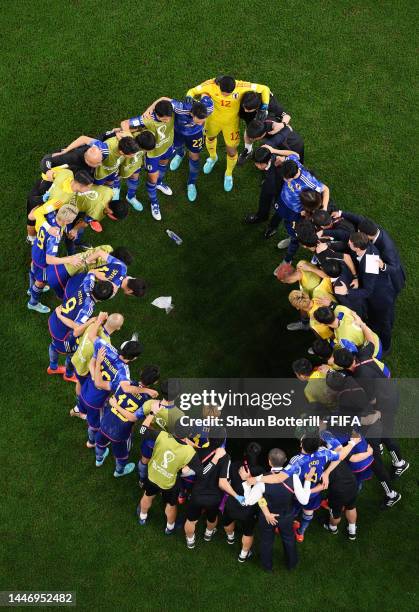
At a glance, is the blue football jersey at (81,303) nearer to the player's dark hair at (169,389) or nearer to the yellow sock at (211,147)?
the player's dark hair at (169,389)

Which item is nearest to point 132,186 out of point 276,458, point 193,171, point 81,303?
point 193,171

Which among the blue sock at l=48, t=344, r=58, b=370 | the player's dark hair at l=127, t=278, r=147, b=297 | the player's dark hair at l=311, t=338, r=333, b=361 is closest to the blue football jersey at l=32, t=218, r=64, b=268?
the player's dark hair at l=127, t=278, r=147, b=297

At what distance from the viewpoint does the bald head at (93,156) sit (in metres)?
→ 9.71

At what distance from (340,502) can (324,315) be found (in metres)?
2.28

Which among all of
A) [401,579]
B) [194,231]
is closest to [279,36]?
[194,231]

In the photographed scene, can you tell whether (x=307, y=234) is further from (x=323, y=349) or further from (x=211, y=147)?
(x=211, y=147)

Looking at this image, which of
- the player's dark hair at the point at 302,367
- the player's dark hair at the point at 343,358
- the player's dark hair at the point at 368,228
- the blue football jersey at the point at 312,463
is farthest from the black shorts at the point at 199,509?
the player's dark hair at the point at 368,228

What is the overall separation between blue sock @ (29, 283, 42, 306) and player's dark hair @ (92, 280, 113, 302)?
5.72 feet

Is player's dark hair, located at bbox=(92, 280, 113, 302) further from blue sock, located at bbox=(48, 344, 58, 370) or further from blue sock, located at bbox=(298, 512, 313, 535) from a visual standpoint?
blue sock, located at bbox=(298, 512, 313, 535)

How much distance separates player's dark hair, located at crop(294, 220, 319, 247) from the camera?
9.40m

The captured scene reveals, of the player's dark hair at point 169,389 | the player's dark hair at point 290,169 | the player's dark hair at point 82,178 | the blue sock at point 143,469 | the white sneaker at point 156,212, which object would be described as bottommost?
the blue sock at point 143,469

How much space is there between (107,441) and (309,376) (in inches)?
106

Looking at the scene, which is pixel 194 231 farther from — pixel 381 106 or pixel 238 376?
pixel 381 106

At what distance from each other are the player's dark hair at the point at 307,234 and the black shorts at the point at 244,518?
3.49 metres
